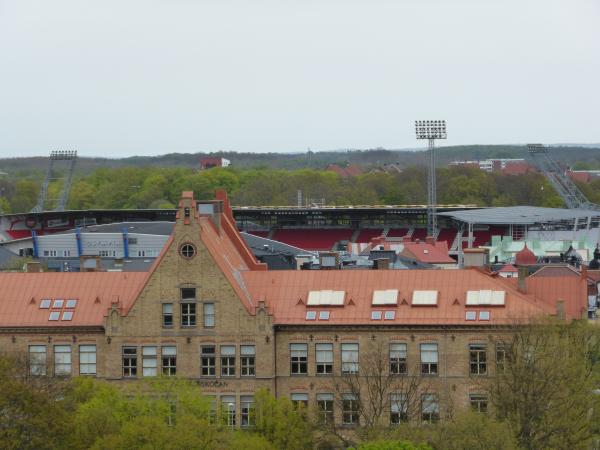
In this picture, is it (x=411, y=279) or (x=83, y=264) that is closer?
(x=411, y=279)

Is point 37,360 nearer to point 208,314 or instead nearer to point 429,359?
point 208,314

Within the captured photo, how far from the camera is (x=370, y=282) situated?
101 meters

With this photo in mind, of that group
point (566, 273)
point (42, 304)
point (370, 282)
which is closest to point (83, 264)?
point (42, 304)

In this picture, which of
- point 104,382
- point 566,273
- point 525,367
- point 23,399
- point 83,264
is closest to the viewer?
point 23,399

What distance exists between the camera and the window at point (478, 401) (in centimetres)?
9675

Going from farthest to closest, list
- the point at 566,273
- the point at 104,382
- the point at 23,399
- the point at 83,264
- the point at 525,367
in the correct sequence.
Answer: the point at 566,273
the point at 83,264
the point at 104,382
the point at 525,367
the point at 23,399

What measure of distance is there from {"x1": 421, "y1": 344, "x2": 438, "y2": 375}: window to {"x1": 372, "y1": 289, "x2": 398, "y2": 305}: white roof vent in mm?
3091

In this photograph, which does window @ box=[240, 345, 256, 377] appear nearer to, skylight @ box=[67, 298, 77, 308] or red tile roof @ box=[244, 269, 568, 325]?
red tile roof @ box=[244, 269, 568, 325]

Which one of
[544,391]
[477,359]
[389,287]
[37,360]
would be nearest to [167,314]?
[37,360]

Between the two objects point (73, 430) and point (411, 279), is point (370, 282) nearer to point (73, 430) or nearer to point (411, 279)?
point (411, 279)

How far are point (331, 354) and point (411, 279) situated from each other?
6393 mm

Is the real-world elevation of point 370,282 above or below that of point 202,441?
above

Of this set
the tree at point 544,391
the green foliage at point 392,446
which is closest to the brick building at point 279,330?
the tree at point 544,391

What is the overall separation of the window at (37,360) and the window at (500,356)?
78.3 feet
